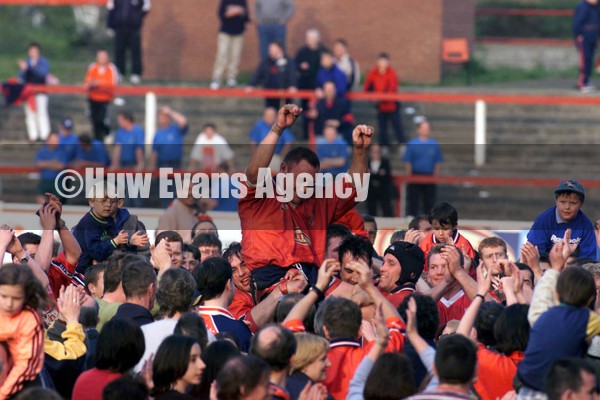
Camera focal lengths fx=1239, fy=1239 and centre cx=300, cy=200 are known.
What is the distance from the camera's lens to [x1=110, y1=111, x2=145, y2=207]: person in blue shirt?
20.7 m

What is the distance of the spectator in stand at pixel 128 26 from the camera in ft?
82.2

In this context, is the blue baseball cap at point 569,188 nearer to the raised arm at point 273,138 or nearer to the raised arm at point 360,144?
the raised arm at point 360,144

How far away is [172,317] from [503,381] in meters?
2.06

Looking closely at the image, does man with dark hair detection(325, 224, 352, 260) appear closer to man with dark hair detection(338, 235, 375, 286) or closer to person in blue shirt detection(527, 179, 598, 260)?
man with dark hair detection(338, 235, 375, 286)

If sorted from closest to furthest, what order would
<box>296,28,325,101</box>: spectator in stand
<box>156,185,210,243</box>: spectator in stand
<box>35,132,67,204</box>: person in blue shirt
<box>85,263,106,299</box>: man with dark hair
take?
<box>85,263,106,299</box>: man with dark hair, <box>156,185,210,243</box>: spectator in stand, <box>35,132,67,204</box>: person in blue shirt, <box>296,28,325,101</box>: spectator in stand

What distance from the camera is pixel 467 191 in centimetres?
2181

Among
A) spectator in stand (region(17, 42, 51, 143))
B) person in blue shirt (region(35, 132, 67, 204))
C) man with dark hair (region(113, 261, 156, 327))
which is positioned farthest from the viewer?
spectator in stand (region(17, 42, 51, 143))

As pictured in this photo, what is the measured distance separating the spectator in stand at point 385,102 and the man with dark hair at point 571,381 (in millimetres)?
16201

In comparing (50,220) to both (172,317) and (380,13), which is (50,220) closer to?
(172,317)

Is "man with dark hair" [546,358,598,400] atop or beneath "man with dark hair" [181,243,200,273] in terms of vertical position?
atop

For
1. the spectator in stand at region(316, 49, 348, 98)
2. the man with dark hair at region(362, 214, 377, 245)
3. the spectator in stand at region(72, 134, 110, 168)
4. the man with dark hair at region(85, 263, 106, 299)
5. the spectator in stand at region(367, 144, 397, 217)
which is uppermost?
the spectator in stand at region(316, 49, 348, 98)

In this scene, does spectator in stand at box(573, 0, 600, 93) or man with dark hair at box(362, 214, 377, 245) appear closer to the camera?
man with dark hair at box(362, 214, 377, 245)

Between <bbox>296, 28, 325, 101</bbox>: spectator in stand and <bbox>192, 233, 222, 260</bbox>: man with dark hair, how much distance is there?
40.3ft

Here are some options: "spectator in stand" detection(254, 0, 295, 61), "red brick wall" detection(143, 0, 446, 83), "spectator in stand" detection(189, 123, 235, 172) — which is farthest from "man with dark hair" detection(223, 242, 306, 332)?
"red brick wall" detection(143, 0, 446, 83)
